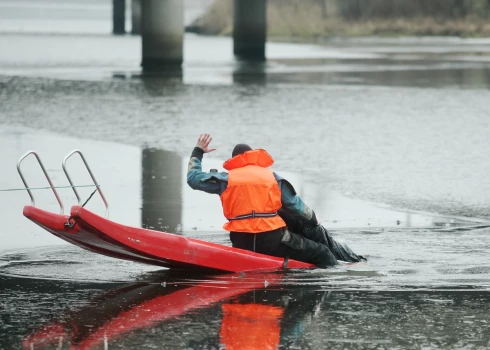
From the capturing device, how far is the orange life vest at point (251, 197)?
8672 mm

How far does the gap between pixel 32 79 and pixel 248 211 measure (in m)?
27.3

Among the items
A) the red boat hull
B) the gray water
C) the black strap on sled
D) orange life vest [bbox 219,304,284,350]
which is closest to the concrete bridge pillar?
the gray water

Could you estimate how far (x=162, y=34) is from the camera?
143 ft

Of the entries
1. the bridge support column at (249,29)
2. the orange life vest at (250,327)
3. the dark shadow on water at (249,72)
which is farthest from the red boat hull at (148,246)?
the bridge support column at (249,29)

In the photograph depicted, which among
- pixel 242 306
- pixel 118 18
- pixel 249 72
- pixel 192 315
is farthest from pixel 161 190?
pixel 118 18

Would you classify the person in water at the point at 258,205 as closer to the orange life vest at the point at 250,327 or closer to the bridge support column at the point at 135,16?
the orange life vest at the point at 250,327

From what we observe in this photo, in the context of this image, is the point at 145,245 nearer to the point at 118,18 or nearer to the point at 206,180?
the point at 206,180

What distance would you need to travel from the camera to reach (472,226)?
1145 centimetres

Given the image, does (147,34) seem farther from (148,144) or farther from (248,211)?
(248,211)

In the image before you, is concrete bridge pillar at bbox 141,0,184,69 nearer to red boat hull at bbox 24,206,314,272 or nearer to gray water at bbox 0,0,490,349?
gray water at bbox 0,0,490,349

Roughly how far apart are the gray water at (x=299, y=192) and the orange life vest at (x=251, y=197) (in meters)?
0.41

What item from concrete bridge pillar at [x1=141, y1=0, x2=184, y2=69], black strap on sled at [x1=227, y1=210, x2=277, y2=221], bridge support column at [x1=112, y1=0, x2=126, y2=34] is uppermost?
bridge support column at [x1=112, y1=0, x2=126, y2=34]

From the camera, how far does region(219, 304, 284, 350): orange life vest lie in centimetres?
672

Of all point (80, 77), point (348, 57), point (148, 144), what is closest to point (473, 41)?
point (348, 57)
